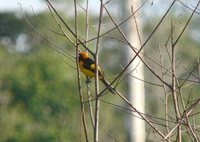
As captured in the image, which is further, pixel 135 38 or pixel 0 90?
pixel 0 90

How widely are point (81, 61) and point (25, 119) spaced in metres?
12.1

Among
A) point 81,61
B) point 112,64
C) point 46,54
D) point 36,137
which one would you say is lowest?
point 81,61

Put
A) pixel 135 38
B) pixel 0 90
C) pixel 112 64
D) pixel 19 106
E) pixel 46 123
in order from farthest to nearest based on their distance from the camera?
pixel 112 64
pixel 0 90
pixel 19 106
pixel 46 123
pixel 135 38

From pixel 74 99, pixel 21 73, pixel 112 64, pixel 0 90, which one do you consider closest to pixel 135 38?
pixel 74 99

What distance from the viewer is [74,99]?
19641 mm

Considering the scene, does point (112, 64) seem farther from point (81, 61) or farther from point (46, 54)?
point (81, 61)

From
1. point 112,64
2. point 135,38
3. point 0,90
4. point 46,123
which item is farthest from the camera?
point 112,64

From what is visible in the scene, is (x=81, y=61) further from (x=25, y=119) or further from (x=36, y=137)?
(x=25, y=119)

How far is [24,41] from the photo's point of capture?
1097 inches

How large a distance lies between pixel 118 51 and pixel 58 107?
9741 millimetres

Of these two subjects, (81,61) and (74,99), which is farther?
(74,99)

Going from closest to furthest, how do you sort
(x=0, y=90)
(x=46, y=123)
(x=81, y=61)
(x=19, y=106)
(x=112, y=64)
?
1. (x=81, y=61)
2. (x=46, y=123)
3. (x=19, y=106)
4. (x=0, y=90)
5. (x=112, y=64)

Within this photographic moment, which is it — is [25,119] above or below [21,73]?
below

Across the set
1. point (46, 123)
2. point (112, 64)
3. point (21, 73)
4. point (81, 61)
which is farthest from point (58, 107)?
point (81, 61)
